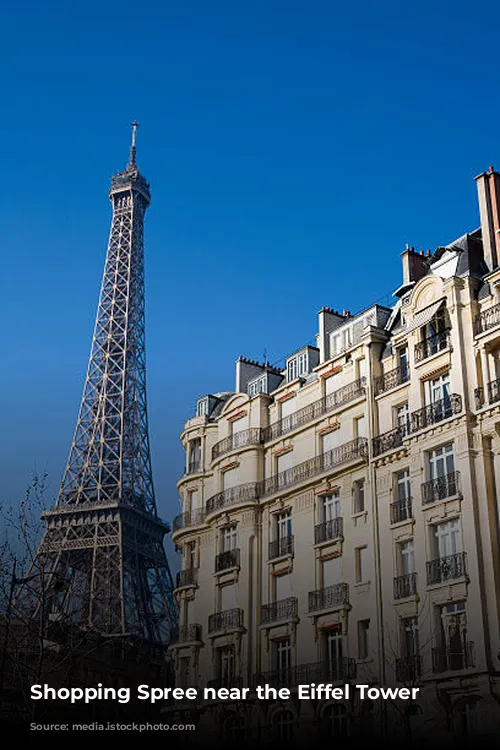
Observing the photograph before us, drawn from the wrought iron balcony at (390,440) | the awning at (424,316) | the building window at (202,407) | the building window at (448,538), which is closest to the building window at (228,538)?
the building window at (202,407)

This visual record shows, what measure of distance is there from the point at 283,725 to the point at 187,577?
905cm

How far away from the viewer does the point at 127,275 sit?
347 feet

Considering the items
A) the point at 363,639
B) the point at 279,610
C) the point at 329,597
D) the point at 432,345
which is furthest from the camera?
the point at 279,610

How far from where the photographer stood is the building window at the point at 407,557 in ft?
105

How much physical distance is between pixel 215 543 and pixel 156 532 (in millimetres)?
46126

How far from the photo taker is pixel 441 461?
3172cm

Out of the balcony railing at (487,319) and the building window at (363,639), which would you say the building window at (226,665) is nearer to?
the building window at (363,639)

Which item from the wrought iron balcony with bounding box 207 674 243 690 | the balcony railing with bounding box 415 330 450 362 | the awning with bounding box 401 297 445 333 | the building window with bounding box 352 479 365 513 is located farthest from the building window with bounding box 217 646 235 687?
the awning with bounding box 401 297 445 333

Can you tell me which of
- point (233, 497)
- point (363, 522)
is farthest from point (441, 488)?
point (233, 497)

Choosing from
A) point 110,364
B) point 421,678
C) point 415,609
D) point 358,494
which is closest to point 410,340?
point 358,494

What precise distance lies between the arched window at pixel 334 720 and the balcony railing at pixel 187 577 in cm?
989

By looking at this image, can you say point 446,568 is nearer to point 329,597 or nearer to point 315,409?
point 329,597

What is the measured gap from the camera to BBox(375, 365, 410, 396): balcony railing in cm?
3497

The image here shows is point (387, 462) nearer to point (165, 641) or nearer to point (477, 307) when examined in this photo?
point (477, 307)
